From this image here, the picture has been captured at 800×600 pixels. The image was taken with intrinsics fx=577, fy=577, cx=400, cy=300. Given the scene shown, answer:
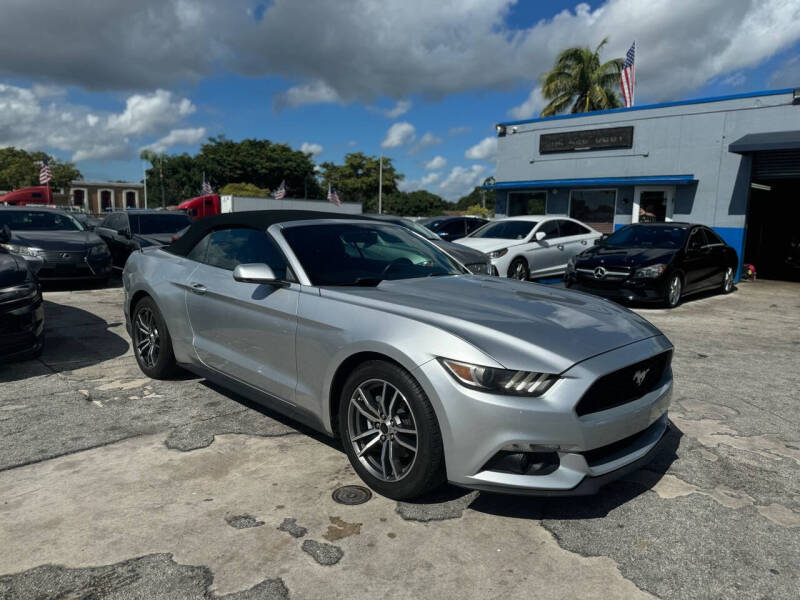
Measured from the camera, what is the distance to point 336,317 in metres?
3.17

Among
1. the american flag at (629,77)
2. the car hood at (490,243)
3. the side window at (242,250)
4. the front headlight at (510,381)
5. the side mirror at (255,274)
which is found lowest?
the front headlight at (510,381)

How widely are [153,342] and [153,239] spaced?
719cm

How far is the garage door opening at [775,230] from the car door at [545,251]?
9.05m

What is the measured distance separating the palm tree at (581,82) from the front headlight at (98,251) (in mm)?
25894

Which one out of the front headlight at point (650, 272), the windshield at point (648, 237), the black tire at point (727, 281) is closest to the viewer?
the front headlight at point (650, 272)

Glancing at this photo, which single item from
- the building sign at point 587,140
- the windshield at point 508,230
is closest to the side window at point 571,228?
the windshield at point 508,230

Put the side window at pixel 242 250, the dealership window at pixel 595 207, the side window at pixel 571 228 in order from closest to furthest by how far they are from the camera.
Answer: the side window at pixel 242 250 → the side window at pixel 571 228 → the dealership window at pixel 595 207

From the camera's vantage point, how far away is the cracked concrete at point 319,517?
7.87 ft

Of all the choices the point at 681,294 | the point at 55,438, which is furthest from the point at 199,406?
the point at 681,294

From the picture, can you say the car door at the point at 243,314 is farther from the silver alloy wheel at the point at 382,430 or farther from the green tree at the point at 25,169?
the green tree at the point at 25,169

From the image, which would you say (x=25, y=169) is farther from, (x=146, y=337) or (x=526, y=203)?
(x=146, y=337)

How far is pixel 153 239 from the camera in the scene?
447 inches

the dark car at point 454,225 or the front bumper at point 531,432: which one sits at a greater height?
the dark car at point 454,225

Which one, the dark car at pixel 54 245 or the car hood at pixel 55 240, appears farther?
the car hood at pixel 55 240
